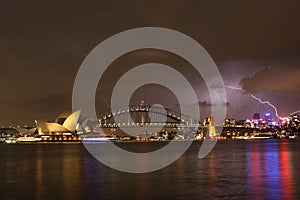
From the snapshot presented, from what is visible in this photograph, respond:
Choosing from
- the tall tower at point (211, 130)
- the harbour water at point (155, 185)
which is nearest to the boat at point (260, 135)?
the tall tower at point (211, 130)

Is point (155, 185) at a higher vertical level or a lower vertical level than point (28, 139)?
lower

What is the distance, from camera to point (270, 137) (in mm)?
196625

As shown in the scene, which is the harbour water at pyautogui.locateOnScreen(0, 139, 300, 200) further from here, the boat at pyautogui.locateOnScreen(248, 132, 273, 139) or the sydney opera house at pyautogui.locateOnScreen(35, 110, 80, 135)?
the boat at pyautogui.locateOnScreen(248, 132, 273, 139)

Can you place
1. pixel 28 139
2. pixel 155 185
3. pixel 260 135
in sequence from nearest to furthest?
pixel 155 185, pixel 28 139, pixel 260 135

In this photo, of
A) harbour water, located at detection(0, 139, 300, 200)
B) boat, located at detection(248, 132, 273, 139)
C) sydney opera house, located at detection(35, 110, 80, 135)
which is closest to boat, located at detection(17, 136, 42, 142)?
sydney opera house, located at detection(35, 110, 80, 135)

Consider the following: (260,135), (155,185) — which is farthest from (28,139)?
(155,185)

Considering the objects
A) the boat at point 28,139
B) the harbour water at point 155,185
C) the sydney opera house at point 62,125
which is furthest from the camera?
the boat at point 28,139

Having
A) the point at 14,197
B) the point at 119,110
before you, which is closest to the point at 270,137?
the point at 119,110

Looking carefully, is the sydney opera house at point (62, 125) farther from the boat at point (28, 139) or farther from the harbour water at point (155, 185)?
the harbour water at point (155, 185)

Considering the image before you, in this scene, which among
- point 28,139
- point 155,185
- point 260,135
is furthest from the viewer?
point 260,135

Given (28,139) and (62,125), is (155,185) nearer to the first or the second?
(62,125)

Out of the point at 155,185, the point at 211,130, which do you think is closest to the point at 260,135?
the point at 211,130

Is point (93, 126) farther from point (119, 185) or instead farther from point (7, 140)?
point (119, 185)

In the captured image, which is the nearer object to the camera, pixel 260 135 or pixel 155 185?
pixel 155 185
